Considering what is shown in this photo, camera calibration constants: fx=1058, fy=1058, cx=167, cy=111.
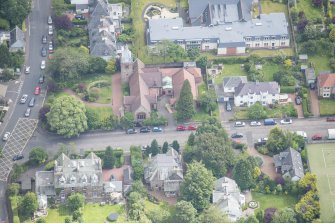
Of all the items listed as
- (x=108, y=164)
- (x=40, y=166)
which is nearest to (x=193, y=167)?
(x=108, y=164)

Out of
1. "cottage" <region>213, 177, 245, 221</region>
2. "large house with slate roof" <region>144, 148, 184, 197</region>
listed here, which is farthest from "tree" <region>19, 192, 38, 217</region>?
"cottage" <region>213, 177, 245, 221</region>

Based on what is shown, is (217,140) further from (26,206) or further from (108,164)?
(26,206)

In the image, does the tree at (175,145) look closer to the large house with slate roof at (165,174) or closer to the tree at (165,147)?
the tree at (165,147)

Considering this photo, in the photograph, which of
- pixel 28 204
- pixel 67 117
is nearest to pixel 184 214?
pixel 28 204

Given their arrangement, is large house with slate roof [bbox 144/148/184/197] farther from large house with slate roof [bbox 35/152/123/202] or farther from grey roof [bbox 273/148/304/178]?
grey roof [bbox 273/148/304/178]

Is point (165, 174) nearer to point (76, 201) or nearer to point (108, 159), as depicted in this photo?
point (108, 159)

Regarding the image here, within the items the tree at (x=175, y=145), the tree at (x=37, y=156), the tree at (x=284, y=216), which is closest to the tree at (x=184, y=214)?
the tree at (x=284, y=216)
